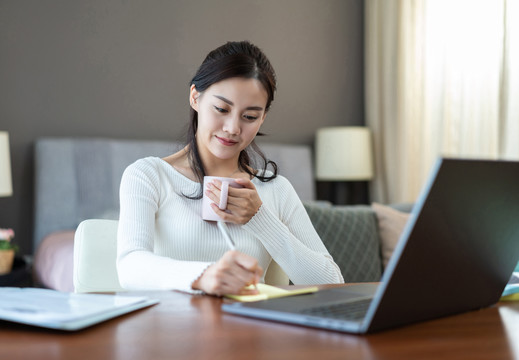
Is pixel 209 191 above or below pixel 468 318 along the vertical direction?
above

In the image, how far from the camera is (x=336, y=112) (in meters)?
A: 4.67

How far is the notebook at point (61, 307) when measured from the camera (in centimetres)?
71

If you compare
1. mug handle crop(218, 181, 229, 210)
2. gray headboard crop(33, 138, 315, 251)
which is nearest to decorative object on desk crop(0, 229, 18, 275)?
gray headboard crop(33, 138, 315, 251)

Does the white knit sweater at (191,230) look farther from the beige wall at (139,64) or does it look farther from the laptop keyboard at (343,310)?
the beige wall at (139,64)

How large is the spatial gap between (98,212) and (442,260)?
2.73m

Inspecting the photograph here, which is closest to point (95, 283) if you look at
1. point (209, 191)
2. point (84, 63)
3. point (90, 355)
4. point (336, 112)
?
point (209, 191)

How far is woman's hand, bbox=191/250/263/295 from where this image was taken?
954mm

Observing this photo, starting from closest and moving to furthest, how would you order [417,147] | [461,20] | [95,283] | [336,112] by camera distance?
[95,283] → [461,20] → [417,147] → [336,112]

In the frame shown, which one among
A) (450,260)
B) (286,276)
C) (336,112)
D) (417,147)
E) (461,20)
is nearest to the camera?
(450,260)

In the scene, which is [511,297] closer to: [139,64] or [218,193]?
[218,193]

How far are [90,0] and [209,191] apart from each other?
262 centimetres

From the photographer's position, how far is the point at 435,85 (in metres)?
4.14

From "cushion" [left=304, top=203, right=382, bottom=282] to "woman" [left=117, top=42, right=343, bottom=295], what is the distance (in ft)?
3.42

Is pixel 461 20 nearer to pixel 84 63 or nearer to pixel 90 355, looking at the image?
pixel 84 63
